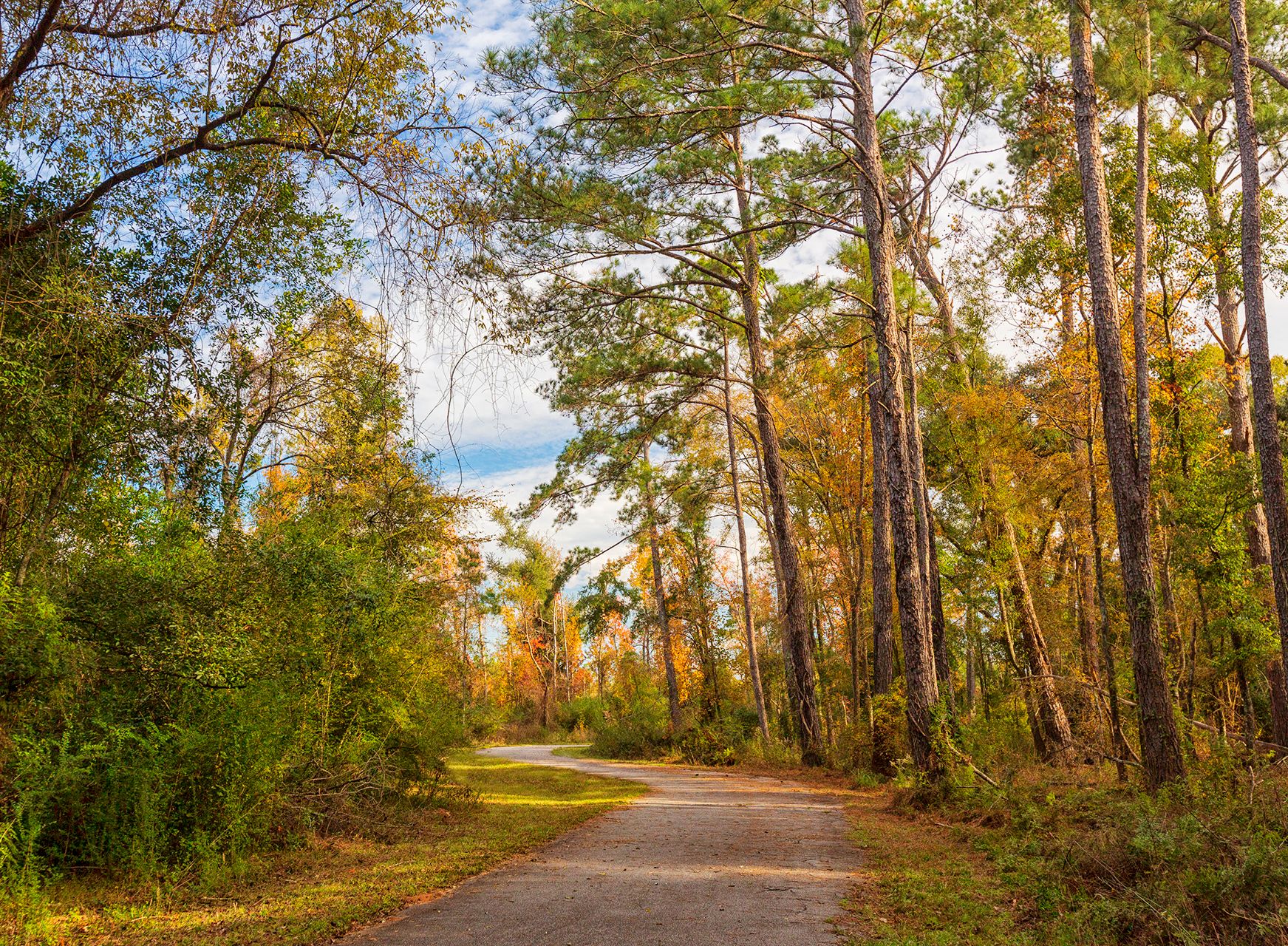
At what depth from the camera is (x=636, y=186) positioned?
41.3ft

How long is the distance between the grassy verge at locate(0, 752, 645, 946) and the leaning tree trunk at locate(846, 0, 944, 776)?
16.5 feet

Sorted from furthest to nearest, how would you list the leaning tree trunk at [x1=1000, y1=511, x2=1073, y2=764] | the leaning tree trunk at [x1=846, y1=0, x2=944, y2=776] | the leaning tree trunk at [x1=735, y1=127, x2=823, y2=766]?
the leaning tree trunk at [x1=735, y1=127, x2=823, y2=766]
the leaning tree trunk at [x1=1000, y1=511, x2=1073, y2=764]
the leaning tree trunk at [x1=846, y1=0, x2=944, y2=776]

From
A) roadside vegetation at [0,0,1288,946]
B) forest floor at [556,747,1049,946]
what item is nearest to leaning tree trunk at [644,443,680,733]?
roadside vegetation at [0,0,1288,946]

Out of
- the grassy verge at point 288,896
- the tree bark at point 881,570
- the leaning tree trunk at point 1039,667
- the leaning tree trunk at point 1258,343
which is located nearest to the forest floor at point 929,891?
the grassy verge at point 288,896

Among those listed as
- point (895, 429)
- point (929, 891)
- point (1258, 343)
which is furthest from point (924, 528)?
point (929, 891)

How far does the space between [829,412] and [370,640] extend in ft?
47.6

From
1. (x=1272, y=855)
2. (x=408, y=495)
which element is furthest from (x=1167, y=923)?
(x=408, y=495)

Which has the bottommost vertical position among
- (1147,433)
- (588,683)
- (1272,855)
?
(588,683)

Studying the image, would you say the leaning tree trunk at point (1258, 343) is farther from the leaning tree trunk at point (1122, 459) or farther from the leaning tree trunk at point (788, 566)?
the leaning tree trunk at point (788, 566)

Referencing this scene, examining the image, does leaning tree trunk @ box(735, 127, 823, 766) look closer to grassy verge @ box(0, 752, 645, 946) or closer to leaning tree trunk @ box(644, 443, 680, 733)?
leaning tree trunk @ box(644, 443, 680, 733)

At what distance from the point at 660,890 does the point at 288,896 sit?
2.88 m

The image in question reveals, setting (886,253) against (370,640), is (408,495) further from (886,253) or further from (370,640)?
(886,253)

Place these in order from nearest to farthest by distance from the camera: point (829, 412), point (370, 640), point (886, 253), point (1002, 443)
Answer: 1. point (370, 640)
2. point (886, 253)
3. point (1002, 443)
4. point (829, 412)

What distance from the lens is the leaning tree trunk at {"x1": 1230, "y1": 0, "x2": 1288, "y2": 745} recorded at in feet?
28.7
